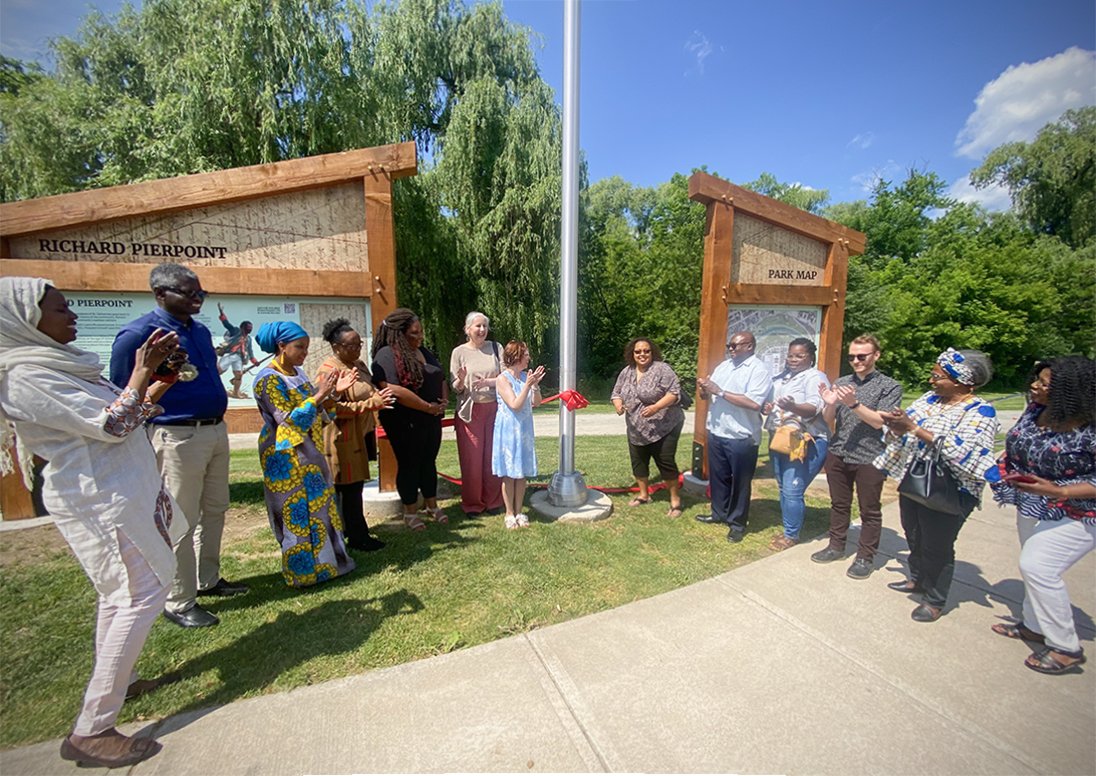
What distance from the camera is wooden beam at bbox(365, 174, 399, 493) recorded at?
174 inches

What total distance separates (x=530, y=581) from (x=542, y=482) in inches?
95.7

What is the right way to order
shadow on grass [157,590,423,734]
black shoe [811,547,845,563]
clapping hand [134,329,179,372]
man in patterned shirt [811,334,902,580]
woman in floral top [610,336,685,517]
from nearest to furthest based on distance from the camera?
clapping hand [134,329,179,372] < shadow on grass [157,590,423,734] < man in patterned shirt [811,334,902,580] < black shoe [811,547,845,563] < woman in floral top [610,336,685,517]

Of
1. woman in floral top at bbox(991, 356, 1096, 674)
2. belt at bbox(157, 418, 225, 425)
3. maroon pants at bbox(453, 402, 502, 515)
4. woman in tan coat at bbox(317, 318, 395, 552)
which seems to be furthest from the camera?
maroon pants at bbox(453, 402, 502, 515)

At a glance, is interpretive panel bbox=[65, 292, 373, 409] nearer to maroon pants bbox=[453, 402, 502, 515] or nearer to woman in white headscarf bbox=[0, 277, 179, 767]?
maroon pants bbox=[453, 402, 502, 515]

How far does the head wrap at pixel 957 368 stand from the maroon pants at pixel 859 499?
2.86ft

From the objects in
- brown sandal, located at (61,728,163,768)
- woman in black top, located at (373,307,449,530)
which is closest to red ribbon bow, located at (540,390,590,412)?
woman in black top, located at (373,307,449,530)

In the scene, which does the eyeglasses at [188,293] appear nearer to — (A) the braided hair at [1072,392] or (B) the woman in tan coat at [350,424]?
(B) the woman in tan coat at [350,424]

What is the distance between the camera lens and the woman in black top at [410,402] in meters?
3.87

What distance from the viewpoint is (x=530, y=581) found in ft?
10.9

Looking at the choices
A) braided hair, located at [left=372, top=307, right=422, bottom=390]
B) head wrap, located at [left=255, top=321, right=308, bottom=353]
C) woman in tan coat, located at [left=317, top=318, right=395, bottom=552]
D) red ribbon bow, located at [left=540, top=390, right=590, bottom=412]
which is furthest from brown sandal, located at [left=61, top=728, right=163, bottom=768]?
red ribbon bow, located at [left=540, top=390, right=590, bottom=412]

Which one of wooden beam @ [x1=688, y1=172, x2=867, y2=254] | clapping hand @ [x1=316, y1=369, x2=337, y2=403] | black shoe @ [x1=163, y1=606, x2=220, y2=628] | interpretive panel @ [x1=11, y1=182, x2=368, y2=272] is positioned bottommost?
black shoe @ [x1=163, y1=606, x2=220, y2=628]

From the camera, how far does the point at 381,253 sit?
14.6 feet

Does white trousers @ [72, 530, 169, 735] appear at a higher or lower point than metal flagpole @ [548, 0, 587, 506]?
lower

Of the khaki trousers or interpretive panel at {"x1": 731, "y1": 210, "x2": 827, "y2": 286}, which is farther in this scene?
interpretive panel at {"x1": 731, "y1": 210, "x2": 827, "y2": 286}
